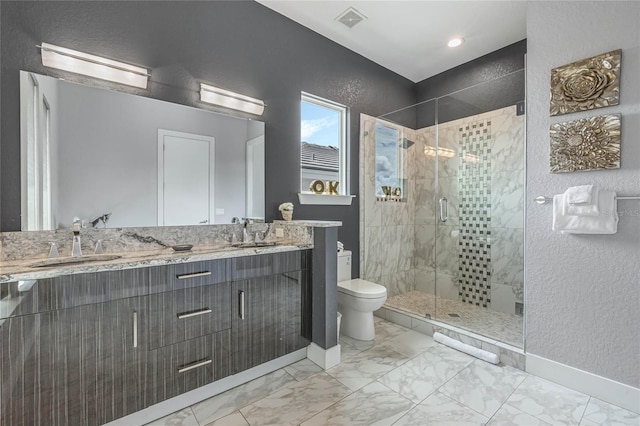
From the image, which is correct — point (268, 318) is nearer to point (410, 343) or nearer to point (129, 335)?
point (129, 335)

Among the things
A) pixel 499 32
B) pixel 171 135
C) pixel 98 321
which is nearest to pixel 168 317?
pixel 98 321

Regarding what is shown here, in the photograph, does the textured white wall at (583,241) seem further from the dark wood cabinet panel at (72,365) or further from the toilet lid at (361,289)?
the dark wood cabinet panel at (72,365)

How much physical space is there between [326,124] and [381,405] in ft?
8.39

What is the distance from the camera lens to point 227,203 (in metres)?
2.33

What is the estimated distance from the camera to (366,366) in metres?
2.14

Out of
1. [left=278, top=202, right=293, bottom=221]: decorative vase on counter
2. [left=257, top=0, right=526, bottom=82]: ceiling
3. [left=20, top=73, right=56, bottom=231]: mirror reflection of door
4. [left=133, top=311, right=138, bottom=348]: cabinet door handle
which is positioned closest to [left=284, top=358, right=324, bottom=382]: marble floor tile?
[left=133, top=311, right=138, bottom=348]: cabinet door handle

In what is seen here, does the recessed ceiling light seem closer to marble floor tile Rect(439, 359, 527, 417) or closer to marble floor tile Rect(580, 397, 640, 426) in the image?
marble floor tile Rect(439, 359, 527, 417)

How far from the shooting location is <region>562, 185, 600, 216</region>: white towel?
1.76 m

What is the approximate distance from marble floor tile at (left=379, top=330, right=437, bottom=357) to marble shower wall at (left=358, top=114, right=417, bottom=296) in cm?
81

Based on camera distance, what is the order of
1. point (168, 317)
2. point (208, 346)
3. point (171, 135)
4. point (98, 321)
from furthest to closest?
point (171, 135) < point (208, 346) < point (168, 317) < point (98, 321)

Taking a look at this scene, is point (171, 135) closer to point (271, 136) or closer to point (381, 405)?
point (271, 136)

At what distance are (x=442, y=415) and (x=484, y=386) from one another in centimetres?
47

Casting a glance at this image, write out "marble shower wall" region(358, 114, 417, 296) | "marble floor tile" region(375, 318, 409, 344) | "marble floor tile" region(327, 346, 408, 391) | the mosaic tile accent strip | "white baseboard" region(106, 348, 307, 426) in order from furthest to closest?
"marble shower wall" region(358, 114, 417, 296), the mosaic tile accent strip, "marble floor tile" region(375, 318, 409, 344), "marble floor tile" region(327, 346, 408, 391), "white baseboard" region(106, 348, 307, 426)

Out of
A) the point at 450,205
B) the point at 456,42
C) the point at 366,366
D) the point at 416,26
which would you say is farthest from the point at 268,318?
the point at 456,42
